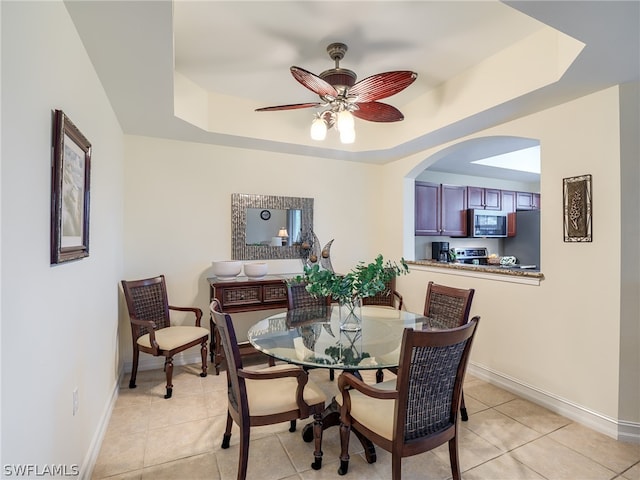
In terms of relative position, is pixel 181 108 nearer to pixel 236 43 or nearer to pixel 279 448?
pixel 236 43

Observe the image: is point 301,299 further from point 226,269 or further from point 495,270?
point 495,270

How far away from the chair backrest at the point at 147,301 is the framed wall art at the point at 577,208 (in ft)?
11.5

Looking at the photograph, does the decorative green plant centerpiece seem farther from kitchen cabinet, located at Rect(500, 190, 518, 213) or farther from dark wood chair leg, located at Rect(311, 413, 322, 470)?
kitchen cabinet, located at Rect(500, 190, 518, 213)

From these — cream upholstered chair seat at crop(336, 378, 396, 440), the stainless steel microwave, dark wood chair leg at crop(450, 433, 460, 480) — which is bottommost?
dark wood chair leg at crop(450, 433, 460, 480)

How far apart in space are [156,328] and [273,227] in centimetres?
159

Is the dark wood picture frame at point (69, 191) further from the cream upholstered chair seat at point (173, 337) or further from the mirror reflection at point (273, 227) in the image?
the mirror reflection at point (273, 227)

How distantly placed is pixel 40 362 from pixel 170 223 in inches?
92.8

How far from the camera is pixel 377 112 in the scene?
2.45m

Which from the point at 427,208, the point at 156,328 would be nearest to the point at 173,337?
→ the point at 156,328

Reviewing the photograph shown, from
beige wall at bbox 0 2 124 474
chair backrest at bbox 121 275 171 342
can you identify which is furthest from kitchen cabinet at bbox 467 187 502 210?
beige wall at bbox 0 2 124 474

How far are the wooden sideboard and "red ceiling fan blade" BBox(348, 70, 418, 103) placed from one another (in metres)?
1.79

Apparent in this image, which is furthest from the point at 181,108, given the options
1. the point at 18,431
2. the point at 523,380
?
the point at 523,380

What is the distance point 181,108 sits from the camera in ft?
9.11

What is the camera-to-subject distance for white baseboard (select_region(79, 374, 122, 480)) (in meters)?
1.70
